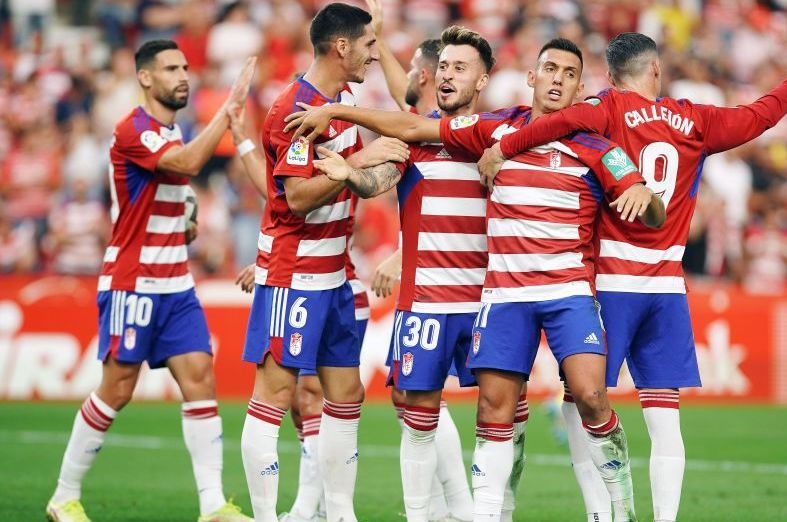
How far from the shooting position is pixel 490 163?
24.1 feet

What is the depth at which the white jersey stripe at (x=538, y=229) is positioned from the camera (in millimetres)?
7215

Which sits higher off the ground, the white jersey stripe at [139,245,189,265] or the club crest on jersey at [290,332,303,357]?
the white jersey stripe at [139,245,189,265]

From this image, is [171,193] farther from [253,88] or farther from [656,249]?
[253,88]

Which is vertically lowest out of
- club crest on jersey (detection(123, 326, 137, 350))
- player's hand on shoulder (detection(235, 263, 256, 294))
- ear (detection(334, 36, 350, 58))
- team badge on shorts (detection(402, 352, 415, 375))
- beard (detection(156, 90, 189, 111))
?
club crest on jersey (detection(123, 326, 137, 350))

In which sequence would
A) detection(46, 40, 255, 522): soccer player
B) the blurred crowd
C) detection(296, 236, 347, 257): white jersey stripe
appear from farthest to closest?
the blurred crowd < detection(46, 40, 255, 522): soccer player < detection(296, 236, 347, 257): white jersey stripe

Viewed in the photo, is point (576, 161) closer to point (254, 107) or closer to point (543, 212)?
point (543, 212)

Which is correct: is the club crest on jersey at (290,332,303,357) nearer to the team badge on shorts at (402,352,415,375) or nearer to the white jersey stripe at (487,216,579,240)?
the team badge on shorts at (402,352,415,375)

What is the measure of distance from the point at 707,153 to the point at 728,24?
51.6 feet

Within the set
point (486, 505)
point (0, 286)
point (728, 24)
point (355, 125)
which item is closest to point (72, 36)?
point (0, 286)

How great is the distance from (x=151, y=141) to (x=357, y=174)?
2.25 meters

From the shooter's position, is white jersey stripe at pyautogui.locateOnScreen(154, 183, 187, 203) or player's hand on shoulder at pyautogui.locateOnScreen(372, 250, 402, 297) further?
white jersey stripe at pyautogui.locateOnScreen(154, 183, 187, 203)

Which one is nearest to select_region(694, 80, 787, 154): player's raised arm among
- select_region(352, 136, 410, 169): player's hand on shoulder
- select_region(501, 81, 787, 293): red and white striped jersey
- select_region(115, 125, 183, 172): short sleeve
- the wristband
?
select_region(501, 81, 787, 293): red and white striped jersey

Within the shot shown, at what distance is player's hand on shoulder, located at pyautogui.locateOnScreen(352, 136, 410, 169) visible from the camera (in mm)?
7500

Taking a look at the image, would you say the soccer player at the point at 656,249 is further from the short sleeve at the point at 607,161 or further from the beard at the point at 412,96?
the beard at the point at 412,96
